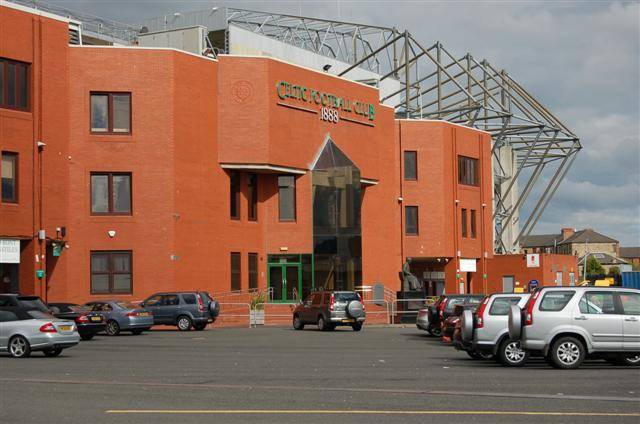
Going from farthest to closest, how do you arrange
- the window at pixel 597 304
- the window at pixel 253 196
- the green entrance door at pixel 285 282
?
the green entrance door at pixel 285 282 < the window at pixel 253 196 < the window at pixel 597 304

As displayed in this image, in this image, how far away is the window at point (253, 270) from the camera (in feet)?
164

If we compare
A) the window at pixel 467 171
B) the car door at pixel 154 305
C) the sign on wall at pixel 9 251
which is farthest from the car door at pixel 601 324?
the window at pixel 467 171

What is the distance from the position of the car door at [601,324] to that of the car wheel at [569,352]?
31 centimetres

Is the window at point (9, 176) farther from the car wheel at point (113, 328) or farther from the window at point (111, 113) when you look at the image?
the car wheel at point (113, 328)

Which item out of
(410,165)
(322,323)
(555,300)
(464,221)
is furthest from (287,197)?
(555,300)

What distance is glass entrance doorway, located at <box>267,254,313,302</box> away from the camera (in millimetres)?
50719

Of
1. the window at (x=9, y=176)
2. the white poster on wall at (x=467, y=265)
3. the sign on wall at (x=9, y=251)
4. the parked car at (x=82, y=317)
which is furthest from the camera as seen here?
the white poster on wall at (x=467, y=265)

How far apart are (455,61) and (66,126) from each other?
114 ft

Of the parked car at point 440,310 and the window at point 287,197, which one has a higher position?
the window at point 287,197

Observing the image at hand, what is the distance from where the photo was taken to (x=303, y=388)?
16.5 meters

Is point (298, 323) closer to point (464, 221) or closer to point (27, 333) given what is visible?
point (27, 333)

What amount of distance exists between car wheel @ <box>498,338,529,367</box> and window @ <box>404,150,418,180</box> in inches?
1615

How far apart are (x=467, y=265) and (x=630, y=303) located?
45.2m

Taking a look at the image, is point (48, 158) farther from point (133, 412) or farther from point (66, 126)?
point (133, 412)
